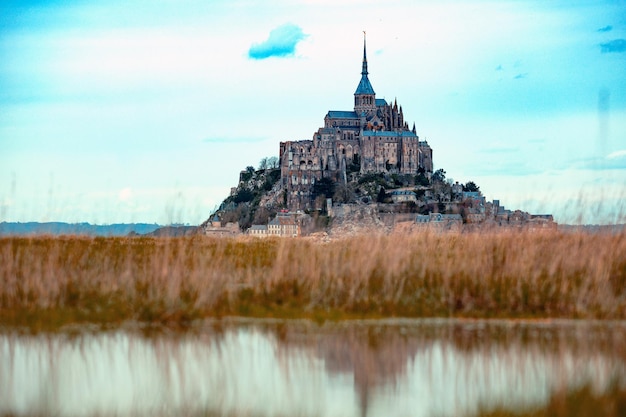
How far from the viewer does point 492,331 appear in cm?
1181

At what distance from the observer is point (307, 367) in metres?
10.1

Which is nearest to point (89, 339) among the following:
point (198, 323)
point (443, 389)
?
point (198, 323)

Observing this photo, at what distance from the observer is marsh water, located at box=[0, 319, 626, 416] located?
8547 millimetres

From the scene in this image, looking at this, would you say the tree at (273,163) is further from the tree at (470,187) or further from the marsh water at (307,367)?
the marsh water at (307,367)

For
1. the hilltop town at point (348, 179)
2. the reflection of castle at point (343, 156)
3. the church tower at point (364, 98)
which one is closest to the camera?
the hilltop town at point (348, 179)

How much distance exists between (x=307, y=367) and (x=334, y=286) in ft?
10.2

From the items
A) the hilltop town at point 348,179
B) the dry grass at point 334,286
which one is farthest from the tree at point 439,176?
the dry grass at point 334,286

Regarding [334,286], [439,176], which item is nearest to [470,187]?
[439,176]

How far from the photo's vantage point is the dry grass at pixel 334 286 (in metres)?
12.5

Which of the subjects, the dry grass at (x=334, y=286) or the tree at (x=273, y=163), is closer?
the dry grass at (x=334, y=286)

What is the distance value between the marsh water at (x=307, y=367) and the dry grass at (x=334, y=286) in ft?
1.54

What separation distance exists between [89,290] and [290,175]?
400 feet

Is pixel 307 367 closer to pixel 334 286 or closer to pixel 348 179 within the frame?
pixel 334 286

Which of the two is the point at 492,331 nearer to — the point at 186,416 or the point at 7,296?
the point at 186,416
